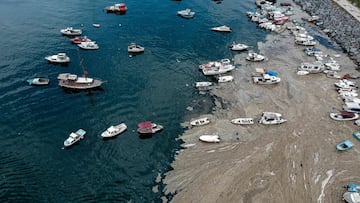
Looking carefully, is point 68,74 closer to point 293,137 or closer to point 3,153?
point 3,153

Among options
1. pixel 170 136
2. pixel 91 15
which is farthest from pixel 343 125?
pixel 91 15

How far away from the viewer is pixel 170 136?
57062 millimetres

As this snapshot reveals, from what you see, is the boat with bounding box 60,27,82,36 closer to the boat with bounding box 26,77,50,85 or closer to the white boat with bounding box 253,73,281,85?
the boat with bounding box 26,77,50,85

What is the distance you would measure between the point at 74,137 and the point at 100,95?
15.2 metres

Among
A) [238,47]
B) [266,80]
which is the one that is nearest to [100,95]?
[266,80]

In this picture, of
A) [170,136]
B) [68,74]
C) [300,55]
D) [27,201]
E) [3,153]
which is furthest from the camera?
[300,55]

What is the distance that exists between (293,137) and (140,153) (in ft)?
102

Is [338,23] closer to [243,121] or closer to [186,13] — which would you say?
[186,13]

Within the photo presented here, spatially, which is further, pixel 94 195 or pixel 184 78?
pixel 184 78

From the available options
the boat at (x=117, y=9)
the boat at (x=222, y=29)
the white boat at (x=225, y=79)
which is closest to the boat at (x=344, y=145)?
the white boat at (x=225, y=79)

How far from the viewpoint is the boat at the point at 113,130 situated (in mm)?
56094

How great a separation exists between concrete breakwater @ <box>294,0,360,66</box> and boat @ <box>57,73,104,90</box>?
74.2 meters

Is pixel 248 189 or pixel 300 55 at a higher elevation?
pixel 300 55

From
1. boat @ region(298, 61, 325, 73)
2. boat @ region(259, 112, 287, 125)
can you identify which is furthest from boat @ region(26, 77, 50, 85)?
boat @ region(298, 61, 325, 73)
